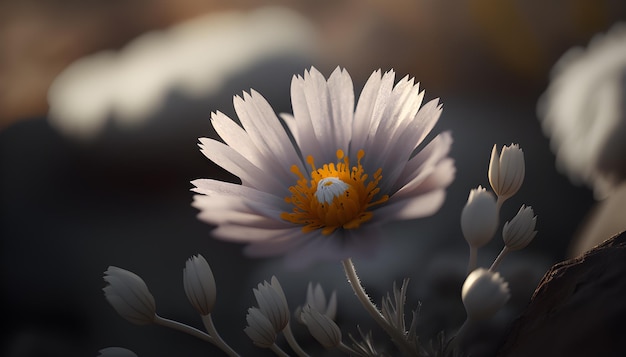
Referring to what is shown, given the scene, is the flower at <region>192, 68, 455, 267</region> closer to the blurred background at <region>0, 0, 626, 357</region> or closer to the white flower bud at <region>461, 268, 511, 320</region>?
the white flower bud at <region>461, 268, 511, 320</region>

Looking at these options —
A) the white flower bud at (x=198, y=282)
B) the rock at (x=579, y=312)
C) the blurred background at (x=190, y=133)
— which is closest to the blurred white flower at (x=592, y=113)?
the blurred background at (x=190, y=133)

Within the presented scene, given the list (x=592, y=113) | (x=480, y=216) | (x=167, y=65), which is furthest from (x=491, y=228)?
(x=167, y=65)

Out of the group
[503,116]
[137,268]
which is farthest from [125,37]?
[503,116]

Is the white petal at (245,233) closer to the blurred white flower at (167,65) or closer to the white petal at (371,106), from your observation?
the white petal at (371,106)

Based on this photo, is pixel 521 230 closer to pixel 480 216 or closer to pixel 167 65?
pixel 480 216

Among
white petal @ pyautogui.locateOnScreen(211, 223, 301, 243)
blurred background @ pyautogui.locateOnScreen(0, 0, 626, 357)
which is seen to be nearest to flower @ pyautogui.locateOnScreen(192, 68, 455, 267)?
white petal @ pyautogui.locateOnScreen(211, 223, 301, 243)

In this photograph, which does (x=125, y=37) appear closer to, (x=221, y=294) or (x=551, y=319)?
(x=221, y=294)
